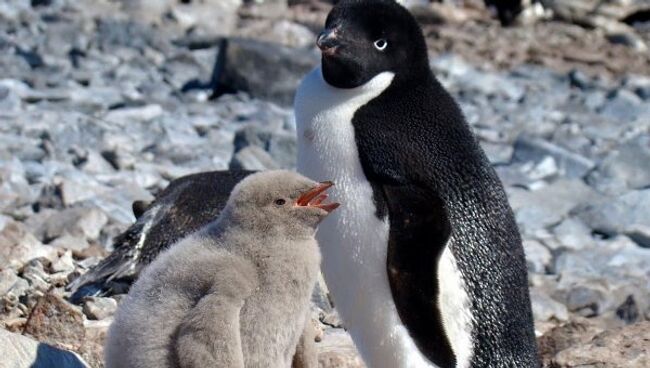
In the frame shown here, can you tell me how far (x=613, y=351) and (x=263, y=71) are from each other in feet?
21.0

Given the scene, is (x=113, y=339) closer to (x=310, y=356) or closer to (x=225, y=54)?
(x=310, y=356)

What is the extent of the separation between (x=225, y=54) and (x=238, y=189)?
7.55 m

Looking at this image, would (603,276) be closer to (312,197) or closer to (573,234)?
(573,234)

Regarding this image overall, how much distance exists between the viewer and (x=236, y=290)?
3783 mm

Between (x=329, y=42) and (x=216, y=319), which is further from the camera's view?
(x=329, y=42)

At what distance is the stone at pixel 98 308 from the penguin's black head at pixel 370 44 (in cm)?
112

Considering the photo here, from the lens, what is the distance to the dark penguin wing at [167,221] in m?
6.55

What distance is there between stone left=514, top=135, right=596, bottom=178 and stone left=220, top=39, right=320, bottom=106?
5.84 feet

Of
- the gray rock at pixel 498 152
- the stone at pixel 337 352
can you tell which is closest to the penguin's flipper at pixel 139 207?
the stone at pixel 337 352

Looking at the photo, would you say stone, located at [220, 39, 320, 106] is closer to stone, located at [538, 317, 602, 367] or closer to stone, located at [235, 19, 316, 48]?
stone, located at [235, 19, 316, 48]

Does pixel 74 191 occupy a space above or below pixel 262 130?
above

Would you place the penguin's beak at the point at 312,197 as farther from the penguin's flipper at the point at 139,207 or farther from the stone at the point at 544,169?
the stone at the point at 544,169

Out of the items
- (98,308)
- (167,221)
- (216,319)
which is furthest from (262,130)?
(216,319)

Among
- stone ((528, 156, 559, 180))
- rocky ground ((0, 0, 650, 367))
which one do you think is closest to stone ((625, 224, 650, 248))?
rocky ground ((0, 0, 650, 367))
